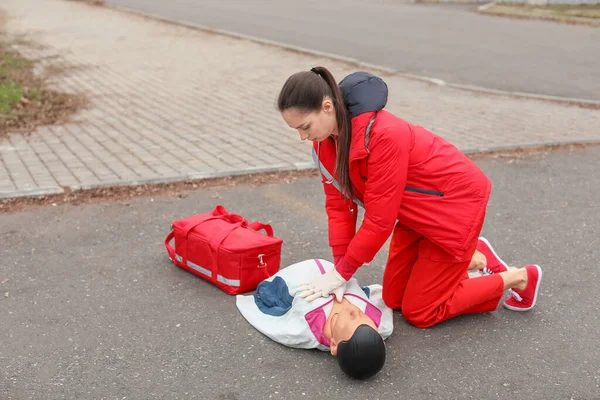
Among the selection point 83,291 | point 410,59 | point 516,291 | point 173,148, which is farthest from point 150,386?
point 410,59

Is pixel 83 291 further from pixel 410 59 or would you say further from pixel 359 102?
pixel 410 59

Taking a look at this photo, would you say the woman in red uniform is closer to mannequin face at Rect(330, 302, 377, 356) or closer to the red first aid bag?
mannequin face at Rect(330, 302, 377, 356)

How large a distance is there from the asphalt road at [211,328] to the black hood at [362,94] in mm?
1209

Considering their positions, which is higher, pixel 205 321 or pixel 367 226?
pixel 367 226

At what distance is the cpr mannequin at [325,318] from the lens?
313 centimetres

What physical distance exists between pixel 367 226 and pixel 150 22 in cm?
1399

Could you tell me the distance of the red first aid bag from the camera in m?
3.97

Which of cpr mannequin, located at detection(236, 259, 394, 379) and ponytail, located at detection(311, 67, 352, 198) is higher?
ponytail, located at detection(311, 67, 352, 198)

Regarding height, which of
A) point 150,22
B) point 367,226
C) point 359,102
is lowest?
point 150,22

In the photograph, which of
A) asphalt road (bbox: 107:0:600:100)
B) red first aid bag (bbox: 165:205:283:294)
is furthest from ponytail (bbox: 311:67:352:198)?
asphalt road (bbox: 107:0:600:100)

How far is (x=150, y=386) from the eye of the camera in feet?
10.4

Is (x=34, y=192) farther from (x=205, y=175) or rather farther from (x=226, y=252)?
(x=226, y=252)

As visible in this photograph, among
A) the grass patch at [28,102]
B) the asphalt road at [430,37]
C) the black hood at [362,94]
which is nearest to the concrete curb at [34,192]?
the grass patch at [28,102]

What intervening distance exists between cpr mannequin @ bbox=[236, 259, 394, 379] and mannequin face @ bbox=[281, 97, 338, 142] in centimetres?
86
